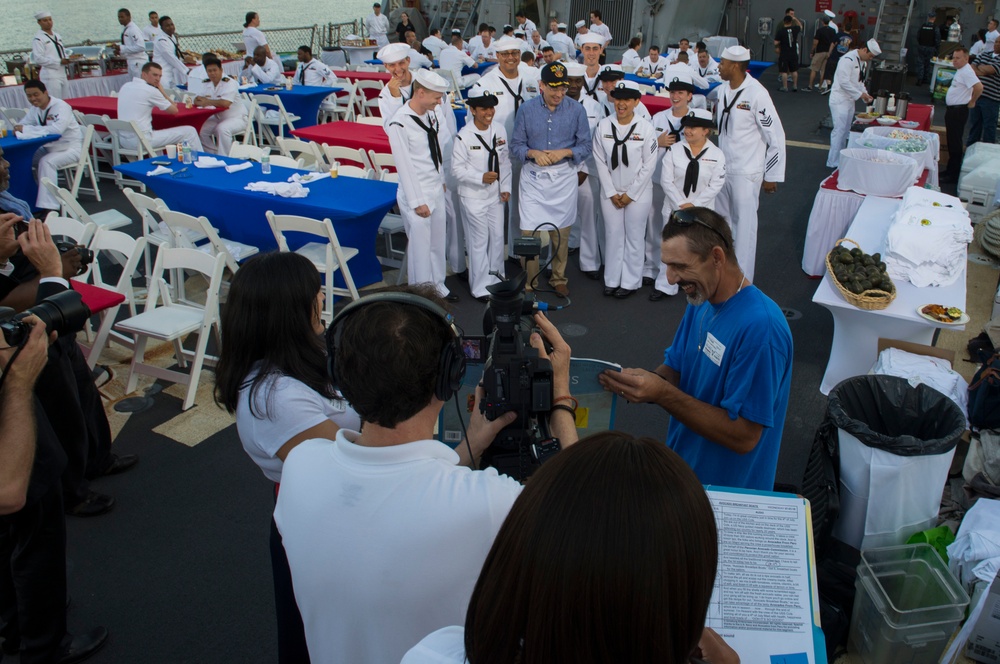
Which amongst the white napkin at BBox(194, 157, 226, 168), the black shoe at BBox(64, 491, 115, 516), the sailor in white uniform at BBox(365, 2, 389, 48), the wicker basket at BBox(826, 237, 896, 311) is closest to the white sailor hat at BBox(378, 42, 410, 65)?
the white napkin at BBox(194, 157, 226, 168)

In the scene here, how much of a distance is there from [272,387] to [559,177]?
4393 millimetres

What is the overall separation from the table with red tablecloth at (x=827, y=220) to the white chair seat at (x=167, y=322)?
5111 millimetres

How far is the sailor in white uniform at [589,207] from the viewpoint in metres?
6.51

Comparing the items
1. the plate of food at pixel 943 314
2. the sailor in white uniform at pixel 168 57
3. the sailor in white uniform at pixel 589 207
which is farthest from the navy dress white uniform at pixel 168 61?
the plate of food at pixel 943 314

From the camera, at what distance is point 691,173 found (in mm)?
5547

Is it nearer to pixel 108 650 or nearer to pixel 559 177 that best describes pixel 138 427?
pixel 108 650

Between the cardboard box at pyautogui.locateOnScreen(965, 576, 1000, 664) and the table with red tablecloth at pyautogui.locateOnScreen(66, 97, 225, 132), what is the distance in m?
9.44

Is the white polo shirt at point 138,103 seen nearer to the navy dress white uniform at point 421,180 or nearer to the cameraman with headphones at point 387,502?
the navy dress white uniform at point 421,180

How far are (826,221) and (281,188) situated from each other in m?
4.69

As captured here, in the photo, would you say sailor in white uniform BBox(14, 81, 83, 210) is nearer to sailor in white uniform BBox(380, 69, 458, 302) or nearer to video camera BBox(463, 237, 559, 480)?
sailor in white uniform BBox(380, 69, 458, 302)

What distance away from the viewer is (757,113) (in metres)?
5.79

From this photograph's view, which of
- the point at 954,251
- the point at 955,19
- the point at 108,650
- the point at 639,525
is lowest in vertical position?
the point at 108,650

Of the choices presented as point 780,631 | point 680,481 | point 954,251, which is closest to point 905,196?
point 954,251

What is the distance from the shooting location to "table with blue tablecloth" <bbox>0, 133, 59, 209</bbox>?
7.41 metres
